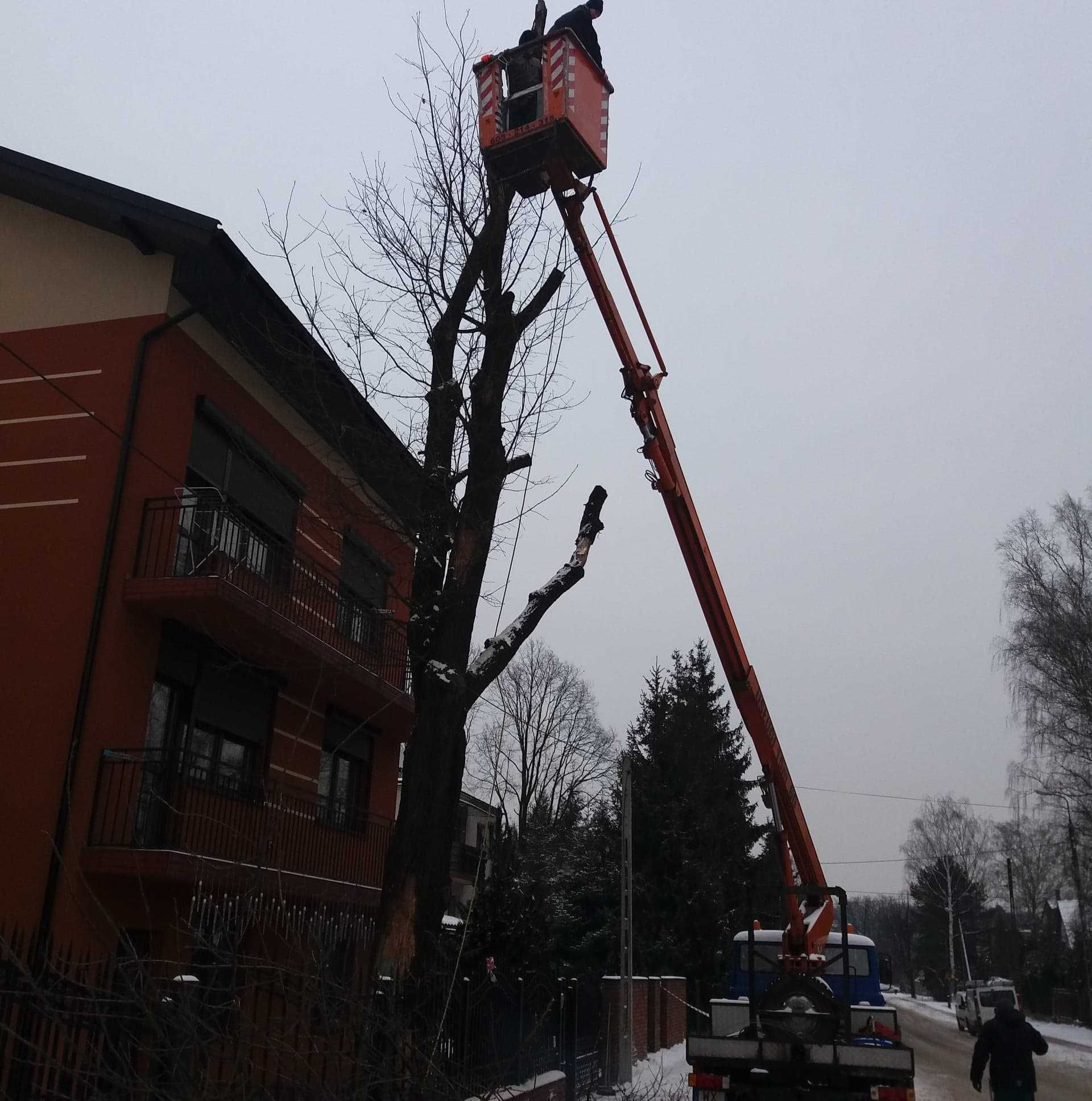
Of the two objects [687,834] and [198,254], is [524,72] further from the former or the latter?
[687,834]

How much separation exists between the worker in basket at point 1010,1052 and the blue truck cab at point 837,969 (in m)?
1.58

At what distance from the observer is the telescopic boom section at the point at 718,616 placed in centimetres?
1034

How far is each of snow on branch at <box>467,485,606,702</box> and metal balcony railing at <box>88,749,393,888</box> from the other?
197cm

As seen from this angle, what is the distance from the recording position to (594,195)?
9461mm

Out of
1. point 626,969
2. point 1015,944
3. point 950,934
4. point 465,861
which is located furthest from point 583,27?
point 950,934

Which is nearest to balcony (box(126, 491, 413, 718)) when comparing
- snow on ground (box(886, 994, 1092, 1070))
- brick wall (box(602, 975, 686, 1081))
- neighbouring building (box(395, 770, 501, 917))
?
brick wall (box(602, 975, 686, 1081))

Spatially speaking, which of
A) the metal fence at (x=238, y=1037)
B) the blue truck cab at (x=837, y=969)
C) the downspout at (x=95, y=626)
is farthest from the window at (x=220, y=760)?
the blue truck cab at (x=837, y=969)

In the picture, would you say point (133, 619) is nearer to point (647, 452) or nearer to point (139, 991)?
point (647, 452)

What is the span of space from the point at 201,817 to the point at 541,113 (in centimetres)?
652

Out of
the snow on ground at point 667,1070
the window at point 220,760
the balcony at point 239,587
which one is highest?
the balcony at point 239,587

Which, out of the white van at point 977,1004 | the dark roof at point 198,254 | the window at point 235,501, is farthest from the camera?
the white van at point 977,1004

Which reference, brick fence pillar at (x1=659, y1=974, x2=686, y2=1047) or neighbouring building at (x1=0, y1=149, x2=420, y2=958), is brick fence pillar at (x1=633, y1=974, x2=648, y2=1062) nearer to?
brick fence pillar at (x1=659, y1=974, x2=686, y2=1047)

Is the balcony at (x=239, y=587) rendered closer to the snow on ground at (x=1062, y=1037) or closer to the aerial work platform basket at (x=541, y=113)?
the aerial work platform basket at (x=541, y=113)

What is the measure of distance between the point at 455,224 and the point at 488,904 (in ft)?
35.7
